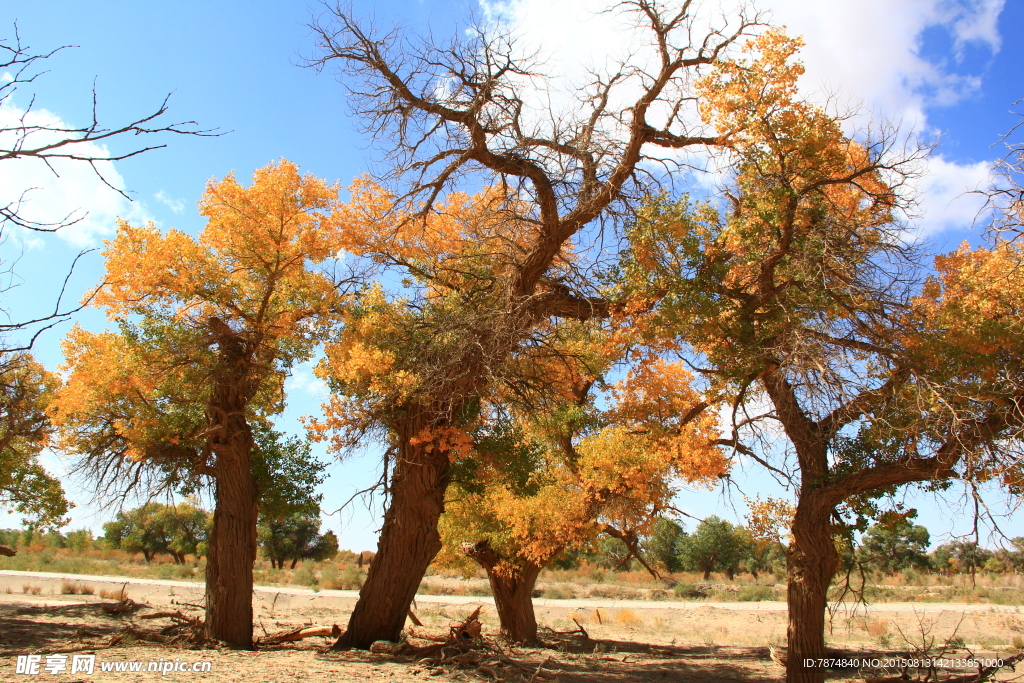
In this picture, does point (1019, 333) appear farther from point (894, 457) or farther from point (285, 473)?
point (285, 473)

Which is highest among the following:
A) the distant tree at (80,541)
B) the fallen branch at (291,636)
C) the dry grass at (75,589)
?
the fallen branch at (291,636)

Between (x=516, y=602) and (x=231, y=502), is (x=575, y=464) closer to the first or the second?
(x=516, y=602)

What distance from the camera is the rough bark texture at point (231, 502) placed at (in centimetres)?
1038

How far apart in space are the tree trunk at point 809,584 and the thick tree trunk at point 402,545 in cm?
555

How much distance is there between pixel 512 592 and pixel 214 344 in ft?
28.3

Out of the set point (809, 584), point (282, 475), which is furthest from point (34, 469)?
point (809, 584)

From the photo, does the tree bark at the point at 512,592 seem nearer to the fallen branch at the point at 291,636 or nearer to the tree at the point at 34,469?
the fallen branch at the point at 291,636

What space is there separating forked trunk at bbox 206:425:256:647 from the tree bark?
5.35m

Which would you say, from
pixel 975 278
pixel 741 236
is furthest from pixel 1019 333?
pixel 741 236

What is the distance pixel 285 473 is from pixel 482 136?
689cm

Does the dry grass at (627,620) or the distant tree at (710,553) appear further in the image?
the distant tree at (710,553)

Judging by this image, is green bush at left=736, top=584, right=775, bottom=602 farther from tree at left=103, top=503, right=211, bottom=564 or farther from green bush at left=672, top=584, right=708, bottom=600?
tree at left=103, top=503, right=211, bottom=564

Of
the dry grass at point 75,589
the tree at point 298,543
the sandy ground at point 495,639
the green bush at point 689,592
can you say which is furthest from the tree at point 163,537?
the green bush at point 689,592

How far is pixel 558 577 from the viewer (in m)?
42.5
